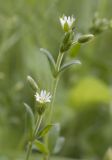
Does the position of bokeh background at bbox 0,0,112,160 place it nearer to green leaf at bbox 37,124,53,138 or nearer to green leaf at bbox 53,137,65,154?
green leaf at bbox 53,137,65,154

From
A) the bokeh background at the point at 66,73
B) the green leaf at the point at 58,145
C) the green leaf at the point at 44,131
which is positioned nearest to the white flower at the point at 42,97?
the green leaf at the point at 44,131

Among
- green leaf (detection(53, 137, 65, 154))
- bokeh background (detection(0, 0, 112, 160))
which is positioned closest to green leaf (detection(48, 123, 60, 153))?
green leaf (detection(53, 137, 65, 154))

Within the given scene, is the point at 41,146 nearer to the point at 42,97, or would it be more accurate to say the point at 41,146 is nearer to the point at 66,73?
the point at 42,97

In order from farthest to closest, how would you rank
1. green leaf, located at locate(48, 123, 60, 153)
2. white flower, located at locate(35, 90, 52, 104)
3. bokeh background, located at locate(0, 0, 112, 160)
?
1. bokeh background, located at locate(0, 0, 112, 160)
2. green leaf, located at locate(48, 123, 60, 153)
3. white flower, located at locate(35, 90, 52, 104)

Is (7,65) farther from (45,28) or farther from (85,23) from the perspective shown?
(85,23)

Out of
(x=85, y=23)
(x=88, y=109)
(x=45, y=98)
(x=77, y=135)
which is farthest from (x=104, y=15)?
(x=45, y=98)

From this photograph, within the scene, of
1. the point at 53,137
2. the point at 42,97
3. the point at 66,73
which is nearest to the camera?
the point at 42,97

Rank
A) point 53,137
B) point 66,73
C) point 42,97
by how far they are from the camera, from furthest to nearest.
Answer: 1. point 66,73
2. point 53,137
3. point 42,97

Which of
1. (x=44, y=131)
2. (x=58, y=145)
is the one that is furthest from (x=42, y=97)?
(x=58, y=145)
